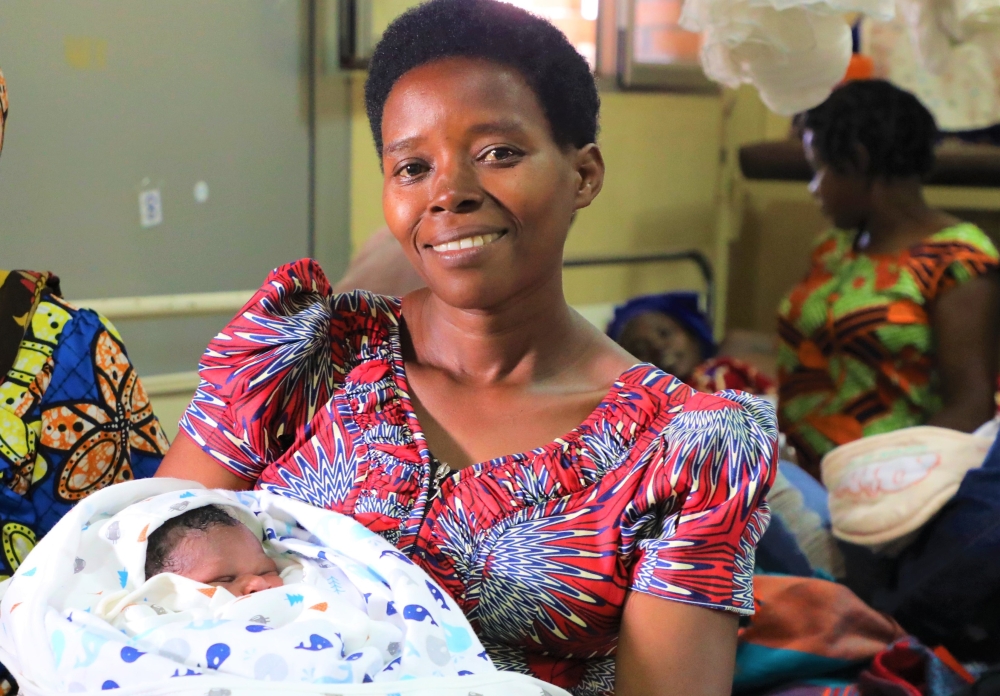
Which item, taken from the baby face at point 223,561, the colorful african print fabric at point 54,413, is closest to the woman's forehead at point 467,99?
the baby face at point 223,561

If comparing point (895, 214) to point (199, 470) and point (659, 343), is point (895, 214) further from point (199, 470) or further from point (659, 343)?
point (199, 470)

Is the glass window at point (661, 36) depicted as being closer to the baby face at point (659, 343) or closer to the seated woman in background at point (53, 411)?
the baby face at point (659, 343)

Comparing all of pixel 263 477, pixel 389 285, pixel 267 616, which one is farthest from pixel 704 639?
pixel 389 285

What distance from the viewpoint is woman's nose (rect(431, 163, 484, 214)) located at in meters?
1.31

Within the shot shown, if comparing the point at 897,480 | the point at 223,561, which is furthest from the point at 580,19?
the point at 223,561

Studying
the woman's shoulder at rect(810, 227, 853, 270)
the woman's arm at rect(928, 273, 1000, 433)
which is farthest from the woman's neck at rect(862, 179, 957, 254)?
the woman's arm at rect(928, 273, 1000, 433)

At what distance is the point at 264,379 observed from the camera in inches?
55.9

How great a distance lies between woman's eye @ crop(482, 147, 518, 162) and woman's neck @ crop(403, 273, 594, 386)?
18 cm

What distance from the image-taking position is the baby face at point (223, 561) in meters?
1.21

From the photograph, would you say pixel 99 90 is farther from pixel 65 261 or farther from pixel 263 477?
pixel 263 477

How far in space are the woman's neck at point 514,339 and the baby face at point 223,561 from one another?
39cm

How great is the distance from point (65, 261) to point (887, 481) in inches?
86.3

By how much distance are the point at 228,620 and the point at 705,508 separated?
55 cm

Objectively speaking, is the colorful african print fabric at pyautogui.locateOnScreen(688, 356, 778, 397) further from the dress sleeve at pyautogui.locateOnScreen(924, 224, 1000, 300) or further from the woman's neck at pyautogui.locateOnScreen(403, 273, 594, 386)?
the woman's neck at pyautogui.locateOnScreen(403, 273, 594, 386)
